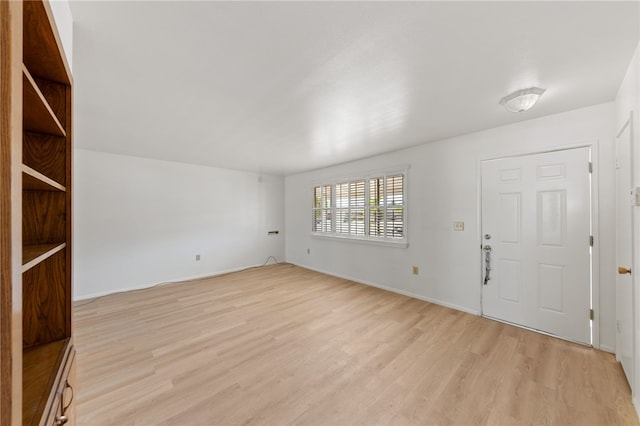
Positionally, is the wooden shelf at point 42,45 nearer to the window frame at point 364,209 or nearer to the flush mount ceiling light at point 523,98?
the flush mount ceiling light at point 523,98

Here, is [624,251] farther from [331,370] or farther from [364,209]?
[364,209]

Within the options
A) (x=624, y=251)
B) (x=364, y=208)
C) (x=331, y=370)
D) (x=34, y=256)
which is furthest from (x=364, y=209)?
(x=34, y=256)

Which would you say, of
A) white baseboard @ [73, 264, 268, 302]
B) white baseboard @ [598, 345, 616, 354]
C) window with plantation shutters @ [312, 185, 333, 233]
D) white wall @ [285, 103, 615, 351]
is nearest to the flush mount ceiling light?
white wall @ [285, 103, 615, 351]

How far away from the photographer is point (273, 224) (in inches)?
244

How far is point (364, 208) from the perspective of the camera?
454cm

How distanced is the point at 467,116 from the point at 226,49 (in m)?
2.40

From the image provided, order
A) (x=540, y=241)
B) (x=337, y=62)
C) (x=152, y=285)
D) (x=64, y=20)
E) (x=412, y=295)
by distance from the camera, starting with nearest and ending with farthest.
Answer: (x=64, y=20), (x=337, y=62), (x=540, y=241), (x=412, y=295), (x=152, y=285)

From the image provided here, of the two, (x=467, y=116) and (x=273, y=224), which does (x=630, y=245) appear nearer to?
(x=467, y=116)

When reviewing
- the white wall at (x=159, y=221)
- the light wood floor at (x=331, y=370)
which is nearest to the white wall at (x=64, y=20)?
the light wood floor at (x=331, y=370)

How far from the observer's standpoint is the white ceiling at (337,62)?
1.27 m

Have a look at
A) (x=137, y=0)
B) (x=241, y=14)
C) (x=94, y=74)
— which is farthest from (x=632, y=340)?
(x=94, y=74)

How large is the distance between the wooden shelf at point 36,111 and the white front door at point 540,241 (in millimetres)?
3705

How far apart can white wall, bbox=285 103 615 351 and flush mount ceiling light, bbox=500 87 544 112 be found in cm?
81

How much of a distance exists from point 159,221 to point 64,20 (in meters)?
3.94
